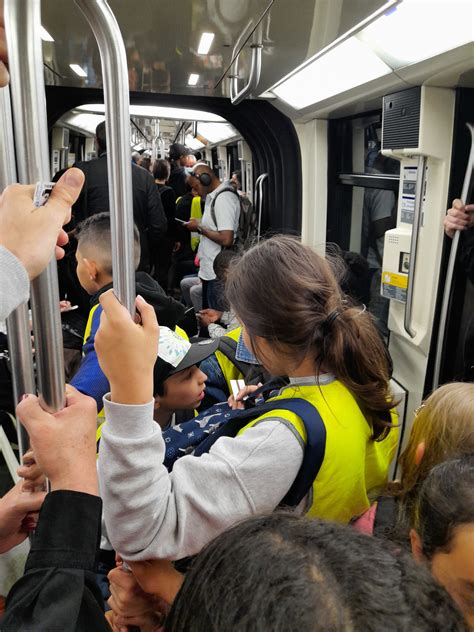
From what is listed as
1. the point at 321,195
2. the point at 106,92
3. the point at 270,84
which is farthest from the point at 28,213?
the point at 321,195

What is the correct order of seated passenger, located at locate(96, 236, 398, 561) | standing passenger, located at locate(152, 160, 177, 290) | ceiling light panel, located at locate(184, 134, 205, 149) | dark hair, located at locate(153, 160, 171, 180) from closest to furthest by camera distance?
seated passenger, located at locate(96, 236, 398, 561)
standing passenger, located at locate(152, 160, 177, 290)
dark hair, located at locate(153, 160, 171, 180)
ceiling light panel, located at locate(184, 134, 205, 149)

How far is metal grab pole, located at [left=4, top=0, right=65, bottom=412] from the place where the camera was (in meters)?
0.61

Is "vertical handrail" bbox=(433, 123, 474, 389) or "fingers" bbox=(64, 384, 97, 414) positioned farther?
"vertical handrail" bbox=(433, 123, 474, 389)

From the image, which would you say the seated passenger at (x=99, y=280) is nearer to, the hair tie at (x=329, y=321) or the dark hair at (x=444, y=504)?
the hair tie at (x=329, y=321)

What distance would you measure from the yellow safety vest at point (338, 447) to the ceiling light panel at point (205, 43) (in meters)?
1.88

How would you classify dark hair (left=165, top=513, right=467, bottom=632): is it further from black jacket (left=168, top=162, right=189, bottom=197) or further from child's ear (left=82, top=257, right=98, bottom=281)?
black jacket (left=168, top=162, right=189, bottom=197)

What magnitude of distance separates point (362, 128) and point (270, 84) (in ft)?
2.52

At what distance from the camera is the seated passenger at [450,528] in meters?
0.92

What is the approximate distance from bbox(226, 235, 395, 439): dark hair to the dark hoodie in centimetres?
55

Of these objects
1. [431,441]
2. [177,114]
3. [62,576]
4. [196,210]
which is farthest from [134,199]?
[62,576]

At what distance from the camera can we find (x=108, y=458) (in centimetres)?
93

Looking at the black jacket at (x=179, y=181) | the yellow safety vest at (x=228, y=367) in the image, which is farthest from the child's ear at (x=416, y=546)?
the black jacket at (x=179, y=181)

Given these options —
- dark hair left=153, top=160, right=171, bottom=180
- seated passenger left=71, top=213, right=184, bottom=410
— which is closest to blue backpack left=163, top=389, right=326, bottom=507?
seated passenger left=71, top=213, right=184, bottom=410

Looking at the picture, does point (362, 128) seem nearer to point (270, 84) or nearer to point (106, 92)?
point (270, 84)
